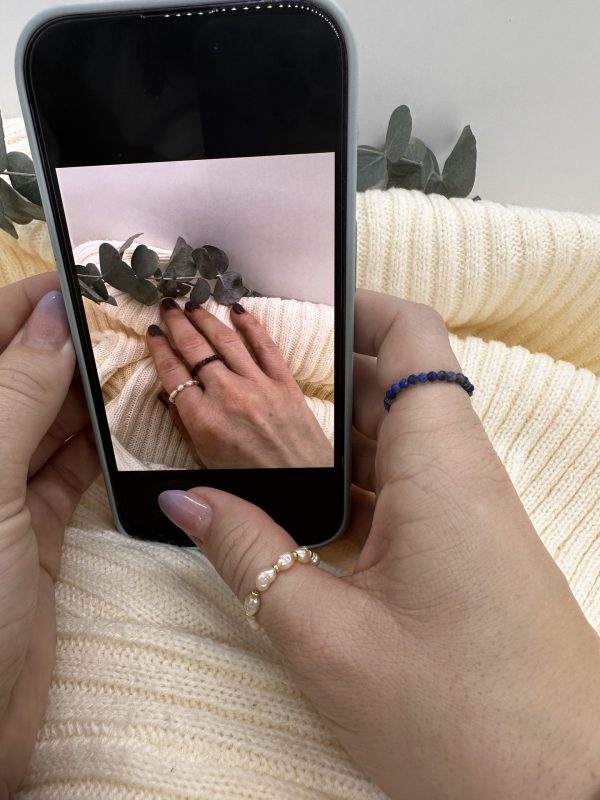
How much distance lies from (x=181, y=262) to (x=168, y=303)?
0.03 metres

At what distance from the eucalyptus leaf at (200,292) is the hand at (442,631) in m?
0.13

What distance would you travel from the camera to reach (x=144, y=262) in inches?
13.7

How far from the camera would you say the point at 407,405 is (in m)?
0.34

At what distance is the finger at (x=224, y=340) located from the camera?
366mm

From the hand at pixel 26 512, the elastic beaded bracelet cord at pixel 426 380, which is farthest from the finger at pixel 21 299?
the elastic beaded bracelet cord at pixel 426 380

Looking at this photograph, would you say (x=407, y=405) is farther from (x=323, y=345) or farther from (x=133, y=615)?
(x=133, y=615)

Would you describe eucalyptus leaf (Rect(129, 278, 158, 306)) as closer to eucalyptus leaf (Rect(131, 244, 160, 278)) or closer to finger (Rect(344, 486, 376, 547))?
eucalyptus leaf (Rect(131, 244, 160, 278))

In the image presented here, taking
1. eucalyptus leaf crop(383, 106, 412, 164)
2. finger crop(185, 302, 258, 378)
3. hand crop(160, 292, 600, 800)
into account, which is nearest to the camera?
hand crop(160, 292, 600, 800)

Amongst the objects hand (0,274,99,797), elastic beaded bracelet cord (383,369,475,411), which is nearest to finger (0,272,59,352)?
hand (0,274,99,797)

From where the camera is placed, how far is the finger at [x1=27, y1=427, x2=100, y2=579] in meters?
0.40

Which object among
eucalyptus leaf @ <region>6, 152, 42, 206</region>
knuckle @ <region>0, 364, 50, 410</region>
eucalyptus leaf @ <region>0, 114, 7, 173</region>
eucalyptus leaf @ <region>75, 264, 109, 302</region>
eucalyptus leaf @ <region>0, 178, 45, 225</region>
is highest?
eucalyptus leaf @ <region>0, 114, 7, 173</region>

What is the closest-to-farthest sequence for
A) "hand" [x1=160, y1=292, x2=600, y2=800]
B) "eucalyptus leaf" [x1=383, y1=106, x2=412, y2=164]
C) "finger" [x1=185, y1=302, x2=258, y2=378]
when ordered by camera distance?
"hand" [x1=160, y1=292, x2=600, y2=800] < "finger" [x1=185, y1=302, x2=258, y2=378] < "eucalyptus leaf" [x1=383, y1=106, x2=412, y2=164]

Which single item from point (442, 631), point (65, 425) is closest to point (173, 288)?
point (65, 425)

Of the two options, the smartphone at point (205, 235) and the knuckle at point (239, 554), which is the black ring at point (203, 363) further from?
the knuckle at point (239, 554)
